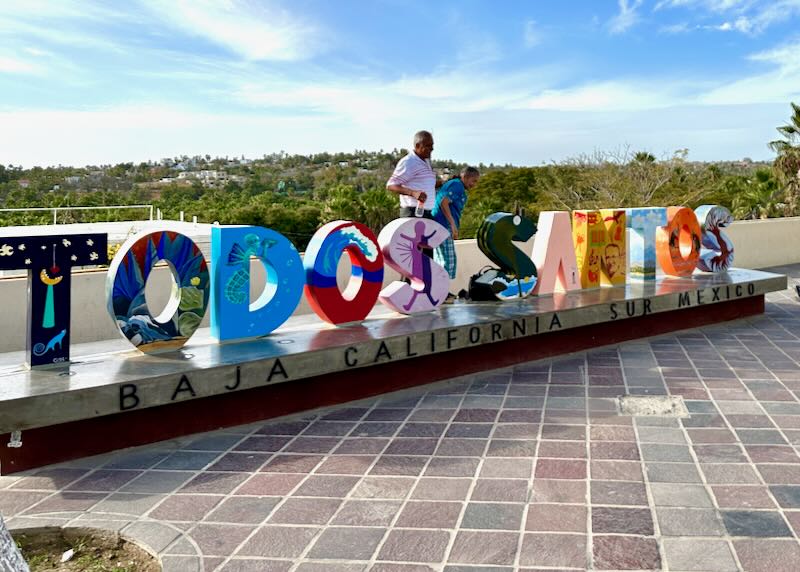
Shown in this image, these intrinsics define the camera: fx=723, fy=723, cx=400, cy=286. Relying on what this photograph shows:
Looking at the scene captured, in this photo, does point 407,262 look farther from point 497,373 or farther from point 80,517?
point 80,517

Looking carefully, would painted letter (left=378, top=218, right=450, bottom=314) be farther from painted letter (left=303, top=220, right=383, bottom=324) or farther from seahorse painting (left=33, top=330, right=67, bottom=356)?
seahorse painting (left=33, top=330, right=67, bottom=356)

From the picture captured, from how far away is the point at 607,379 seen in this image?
21.2ft

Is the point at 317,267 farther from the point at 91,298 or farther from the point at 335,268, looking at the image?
the point at 91,298

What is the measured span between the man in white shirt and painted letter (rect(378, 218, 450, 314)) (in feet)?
0.91

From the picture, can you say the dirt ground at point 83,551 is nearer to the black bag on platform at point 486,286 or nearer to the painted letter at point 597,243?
the black bag on platform at point 486,286

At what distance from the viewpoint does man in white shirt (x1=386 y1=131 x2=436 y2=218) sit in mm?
6875

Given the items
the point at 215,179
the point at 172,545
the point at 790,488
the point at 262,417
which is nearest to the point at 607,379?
the point at 790,488

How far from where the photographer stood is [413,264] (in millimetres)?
6719

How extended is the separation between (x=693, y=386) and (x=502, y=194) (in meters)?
46.8

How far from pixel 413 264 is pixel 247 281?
69.6 inches

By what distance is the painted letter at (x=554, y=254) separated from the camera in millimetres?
7691

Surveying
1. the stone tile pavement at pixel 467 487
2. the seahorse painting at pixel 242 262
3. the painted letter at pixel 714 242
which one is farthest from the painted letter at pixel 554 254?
the seahorse painting at pixel 242 262

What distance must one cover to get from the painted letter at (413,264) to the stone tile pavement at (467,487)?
1.08m

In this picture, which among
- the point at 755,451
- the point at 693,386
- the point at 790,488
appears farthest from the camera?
the point at 693,386
